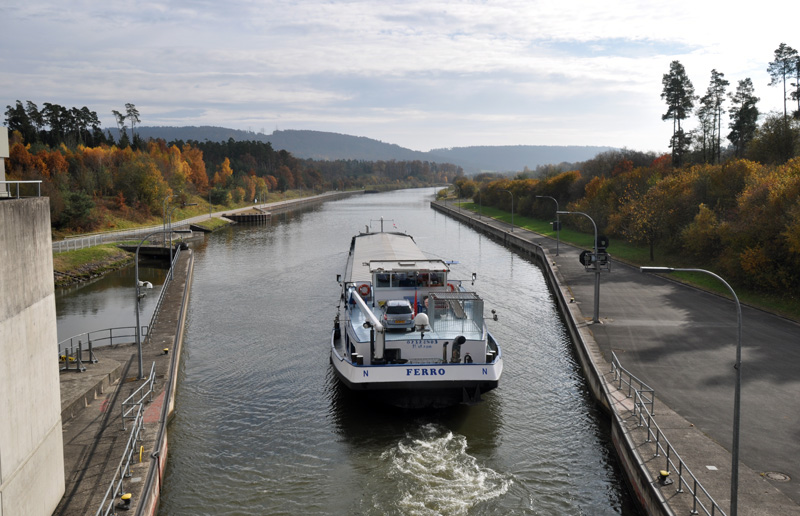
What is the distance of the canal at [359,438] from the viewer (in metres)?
17.9

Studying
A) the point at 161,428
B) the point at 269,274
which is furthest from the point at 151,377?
the point at 269,274

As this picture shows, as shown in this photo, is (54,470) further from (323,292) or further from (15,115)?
(15,115)

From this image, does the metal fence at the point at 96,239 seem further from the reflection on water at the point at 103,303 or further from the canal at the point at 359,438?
the canal at the point at 359,438

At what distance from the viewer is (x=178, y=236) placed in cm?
8562

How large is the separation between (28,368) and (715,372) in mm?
23510

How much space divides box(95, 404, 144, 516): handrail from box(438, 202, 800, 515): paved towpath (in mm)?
14346

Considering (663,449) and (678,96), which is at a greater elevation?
(678,96)

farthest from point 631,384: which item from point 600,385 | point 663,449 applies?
point 663,449

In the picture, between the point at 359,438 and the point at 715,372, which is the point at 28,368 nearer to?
the point at 359,438

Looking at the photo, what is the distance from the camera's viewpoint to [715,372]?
80.4ft

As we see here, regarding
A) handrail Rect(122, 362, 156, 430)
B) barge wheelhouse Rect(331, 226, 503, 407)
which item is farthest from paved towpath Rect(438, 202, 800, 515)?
handrail Rect(122, 362, 156, 430)

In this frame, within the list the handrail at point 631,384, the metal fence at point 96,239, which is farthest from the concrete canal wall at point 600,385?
the metal fence at point 96,239

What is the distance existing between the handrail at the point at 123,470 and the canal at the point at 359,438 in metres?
1.84

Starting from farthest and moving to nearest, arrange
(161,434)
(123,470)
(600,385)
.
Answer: (600,385)
(161,434)
(123,470)
